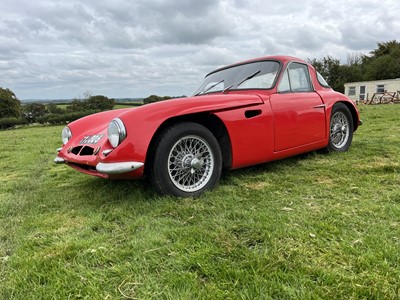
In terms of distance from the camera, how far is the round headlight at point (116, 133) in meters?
2.88

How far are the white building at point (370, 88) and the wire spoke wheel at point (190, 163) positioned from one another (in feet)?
97.9

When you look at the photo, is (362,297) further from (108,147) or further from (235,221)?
(108,147)

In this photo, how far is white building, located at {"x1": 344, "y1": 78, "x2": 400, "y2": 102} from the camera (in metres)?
29.1

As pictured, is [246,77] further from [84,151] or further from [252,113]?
[84,151]

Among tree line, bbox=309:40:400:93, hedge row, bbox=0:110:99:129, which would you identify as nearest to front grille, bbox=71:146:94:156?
hedge row, bbox=0:110:99:129

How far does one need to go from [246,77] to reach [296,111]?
2.39ft

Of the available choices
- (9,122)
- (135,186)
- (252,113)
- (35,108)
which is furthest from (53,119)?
(252,113)

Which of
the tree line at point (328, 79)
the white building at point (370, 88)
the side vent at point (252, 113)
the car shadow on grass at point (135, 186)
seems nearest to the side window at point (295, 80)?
the side vent at point (252, 113)

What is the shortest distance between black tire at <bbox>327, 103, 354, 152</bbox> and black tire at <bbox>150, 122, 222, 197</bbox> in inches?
87.6

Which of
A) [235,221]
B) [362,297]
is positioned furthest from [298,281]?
[235,221]

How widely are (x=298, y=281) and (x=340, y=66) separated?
4813 cm

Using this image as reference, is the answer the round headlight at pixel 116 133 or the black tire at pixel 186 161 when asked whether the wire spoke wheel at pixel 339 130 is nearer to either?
the black tire at pixel 186 161

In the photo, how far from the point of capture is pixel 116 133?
2906 mm

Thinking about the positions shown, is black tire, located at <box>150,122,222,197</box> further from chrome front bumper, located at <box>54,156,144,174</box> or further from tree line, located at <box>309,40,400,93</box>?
tree line, located at <box>309,40,400,93</box>
